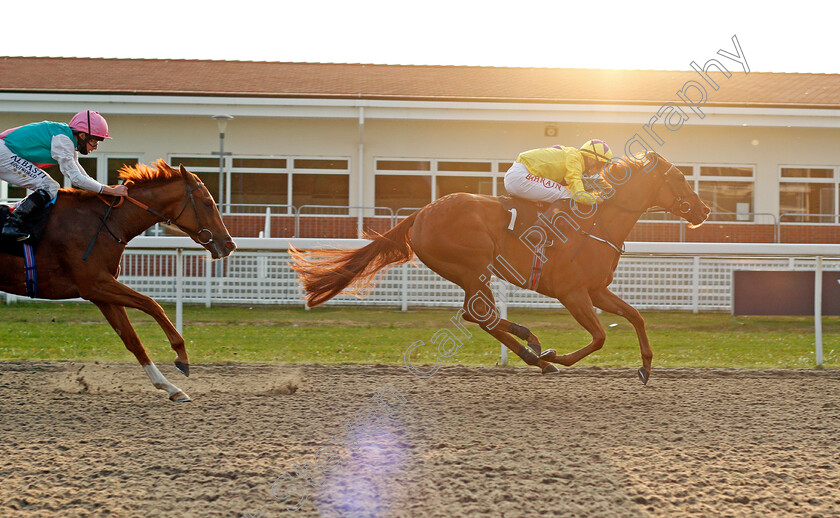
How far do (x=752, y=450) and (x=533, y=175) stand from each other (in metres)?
2.41

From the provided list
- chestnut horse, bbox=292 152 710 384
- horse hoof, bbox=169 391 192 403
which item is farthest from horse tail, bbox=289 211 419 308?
horse hoof, bbox=169 391 192 403

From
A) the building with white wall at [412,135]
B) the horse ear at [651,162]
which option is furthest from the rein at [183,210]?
the building with white wall at [412,135]

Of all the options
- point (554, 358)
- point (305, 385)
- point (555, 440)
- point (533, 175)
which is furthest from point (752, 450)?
point (305, 385)

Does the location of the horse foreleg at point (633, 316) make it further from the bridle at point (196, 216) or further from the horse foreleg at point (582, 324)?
the bridle at point (196, 216)

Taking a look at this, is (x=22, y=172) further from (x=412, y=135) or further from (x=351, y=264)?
(x=412, y=135)

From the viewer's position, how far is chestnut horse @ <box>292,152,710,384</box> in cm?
519

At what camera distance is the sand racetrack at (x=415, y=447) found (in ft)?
9.07

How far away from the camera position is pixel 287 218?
1484cm

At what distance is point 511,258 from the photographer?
5.31m

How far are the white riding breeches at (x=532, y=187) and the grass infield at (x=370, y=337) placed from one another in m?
1.96

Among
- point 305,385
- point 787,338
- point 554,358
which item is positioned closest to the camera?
point 554,358

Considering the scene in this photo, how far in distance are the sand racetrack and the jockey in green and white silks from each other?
1273mm

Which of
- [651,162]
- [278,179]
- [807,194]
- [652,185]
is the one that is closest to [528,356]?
[652,185]

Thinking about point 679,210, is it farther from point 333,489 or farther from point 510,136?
point 510,136
